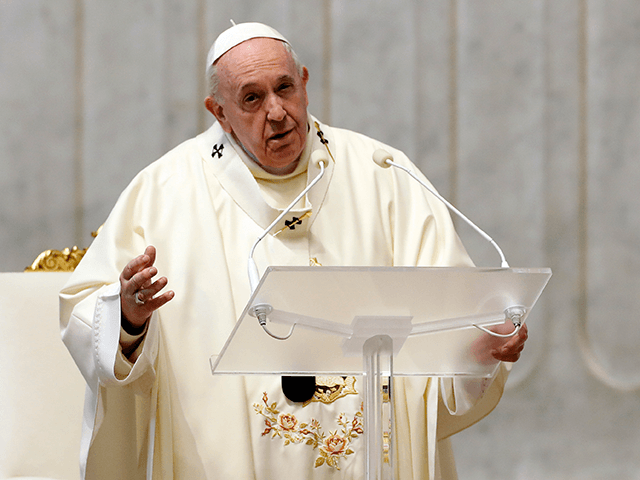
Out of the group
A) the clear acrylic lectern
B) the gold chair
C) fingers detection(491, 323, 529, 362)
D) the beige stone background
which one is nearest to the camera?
the clear acrylic lectern

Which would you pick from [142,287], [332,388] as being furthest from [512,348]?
[142,287]

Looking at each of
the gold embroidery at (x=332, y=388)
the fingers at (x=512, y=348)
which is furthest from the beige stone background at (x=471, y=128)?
the fingers at (x=512, y=348)

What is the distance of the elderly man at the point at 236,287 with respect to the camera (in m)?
2.24

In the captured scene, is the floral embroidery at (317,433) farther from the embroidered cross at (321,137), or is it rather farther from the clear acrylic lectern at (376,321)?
the embroidered cross at (321,137)

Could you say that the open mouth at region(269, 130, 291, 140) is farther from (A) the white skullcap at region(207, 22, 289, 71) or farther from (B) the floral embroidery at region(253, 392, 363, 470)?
(B) the floral embroidery at region(253, 392, 363, 470)

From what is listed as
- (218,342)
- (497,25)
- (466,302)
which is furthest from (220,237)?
(497,25)

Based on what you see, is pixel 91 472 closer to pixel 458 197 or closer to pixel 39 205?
pixel 39 205

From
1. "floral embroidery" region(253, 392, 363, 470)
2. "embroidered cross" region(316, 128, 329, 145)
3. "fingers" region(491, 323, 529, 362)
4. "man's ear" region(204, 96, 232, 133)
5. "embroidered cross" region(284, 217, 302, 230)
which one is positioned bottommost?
"floral embroidery" region(253, 392, 363, 470)

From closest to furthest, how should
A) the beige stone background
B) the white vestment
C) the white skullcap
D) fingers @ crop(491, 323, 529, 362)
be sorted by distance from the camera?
fingers @ crop(491, 323, 529, 362) < the white vestment < the white skullcap < the beige stone background

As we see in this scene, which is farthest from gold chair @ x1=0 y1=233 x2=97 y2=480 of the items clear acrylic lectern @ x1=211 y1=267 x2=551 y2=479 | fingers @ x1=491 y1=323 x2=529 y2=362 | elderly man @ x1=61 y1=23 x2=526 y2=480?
fingers @ x1=491 y1=323 x2=529 y2=362

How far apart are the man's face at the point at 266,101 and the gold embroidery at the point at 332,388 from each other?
0.65 meters

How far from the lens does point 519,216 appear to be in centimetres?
382

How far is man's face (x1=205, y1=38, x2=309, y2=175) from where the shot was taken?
2473 millimetres

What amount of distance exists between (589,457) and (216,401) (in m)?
2.15
